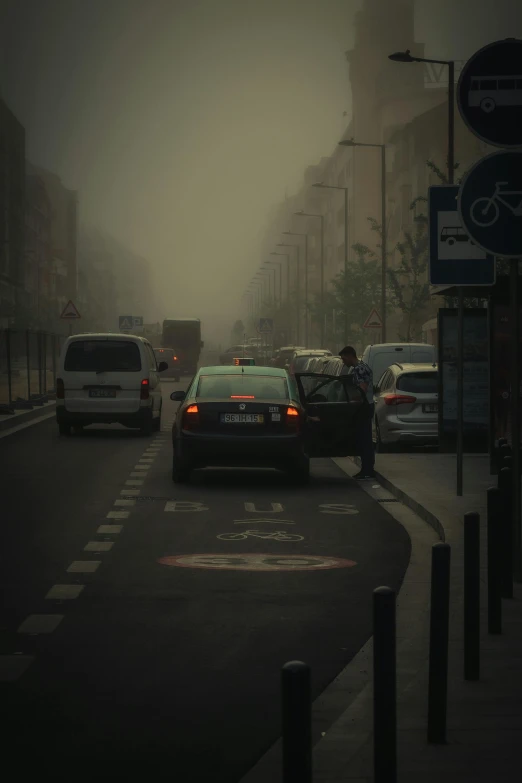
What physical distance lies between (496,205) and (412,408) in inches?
666

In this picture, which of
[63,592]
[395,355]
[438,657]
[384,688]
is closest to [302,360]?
[395,355]

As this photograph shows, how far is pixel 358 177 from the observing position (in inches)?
5866

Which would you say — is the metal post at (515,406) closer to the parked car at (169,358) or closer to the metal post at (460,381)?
the metal post at (460,381)

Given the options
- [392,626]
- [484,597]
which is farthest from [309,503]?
[392,626]

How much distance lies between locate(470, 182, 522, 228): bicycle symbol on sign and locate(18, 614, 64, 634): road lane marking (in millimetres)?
3427

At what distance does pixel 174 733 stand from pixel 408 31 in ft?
562

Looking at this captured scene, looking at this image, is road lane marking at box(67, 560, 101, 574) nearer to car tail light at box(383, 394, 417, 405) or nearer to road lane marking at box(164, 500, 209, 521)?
road lane marking at box(164, 500, 209, 521)

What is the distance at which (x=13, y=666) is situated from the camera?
779 centimetres

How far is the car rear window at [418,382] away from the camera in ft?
87.2

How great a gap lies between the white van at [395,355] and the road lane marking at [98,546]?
19314mm

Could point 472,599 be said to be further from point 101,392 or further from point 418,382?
point 101,392

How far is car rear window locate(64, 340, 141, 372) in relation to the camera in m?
31.8

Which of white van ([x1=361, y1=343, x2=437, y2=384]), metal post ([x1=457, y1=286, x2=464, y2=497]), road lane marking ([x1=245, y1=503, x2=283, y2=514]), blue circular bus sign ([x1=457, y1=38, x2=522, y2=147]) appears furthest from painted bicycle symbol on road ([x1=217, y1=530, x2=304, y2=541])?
white van ([x1=361, y1=343, x2=437, y2=384])

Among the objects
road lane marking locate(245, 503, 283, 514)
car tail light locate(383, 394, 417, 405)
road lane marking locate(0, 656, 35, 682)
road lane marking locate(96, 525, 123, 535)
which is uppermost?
car tail light locate(383, 394, 417, 405)
